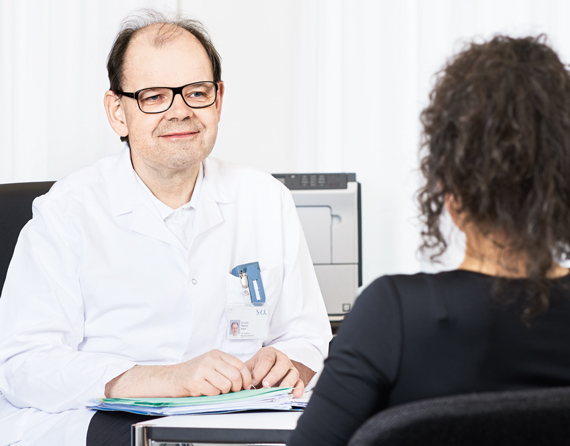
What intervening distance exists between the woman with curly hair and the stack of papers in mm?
332

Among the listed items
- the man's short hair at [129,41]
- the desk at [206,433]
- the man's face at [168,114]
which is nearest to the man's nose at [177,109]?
the man's face at [168,114]

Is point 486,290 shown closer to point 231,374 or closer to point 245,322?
point 231,374

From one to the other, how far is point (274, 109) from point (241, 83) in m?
0.22

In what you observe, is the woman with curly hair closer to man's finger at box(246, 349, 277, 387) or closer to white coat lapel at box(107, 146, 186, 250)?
man's finger at box(246, 349, 277, 387)

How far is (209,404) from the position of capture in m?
0.93

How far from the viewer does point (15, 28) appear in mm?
2695

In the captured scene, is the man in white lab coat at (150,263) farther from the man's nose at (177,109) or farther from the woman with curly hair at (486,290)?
the woman with curly hair at (486,290)

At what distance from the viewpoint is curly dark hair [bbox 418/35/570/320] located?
0.58m

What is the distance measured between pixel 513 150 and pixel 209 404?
609 millimetres

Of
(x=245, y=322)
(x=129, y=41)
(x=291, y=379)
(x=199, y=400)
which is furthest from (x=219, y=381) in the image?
(x=129, y=41)

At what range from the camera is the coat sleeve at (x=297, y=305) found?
149cm

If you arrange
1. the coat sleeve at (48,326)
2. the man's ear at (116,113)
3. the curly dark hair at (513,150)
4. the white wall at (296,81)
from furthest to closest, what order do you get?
the white wall at (296,81)
the man's ear at (116,113)
the coat sleeve at (48,326)
the curly dark hair at (513,150)

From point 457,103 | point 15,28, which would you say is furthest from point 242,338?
point 15,28

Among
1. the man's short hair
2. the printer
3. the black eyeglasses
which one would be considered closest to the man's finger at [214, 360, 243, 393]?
the black eyeglasses
